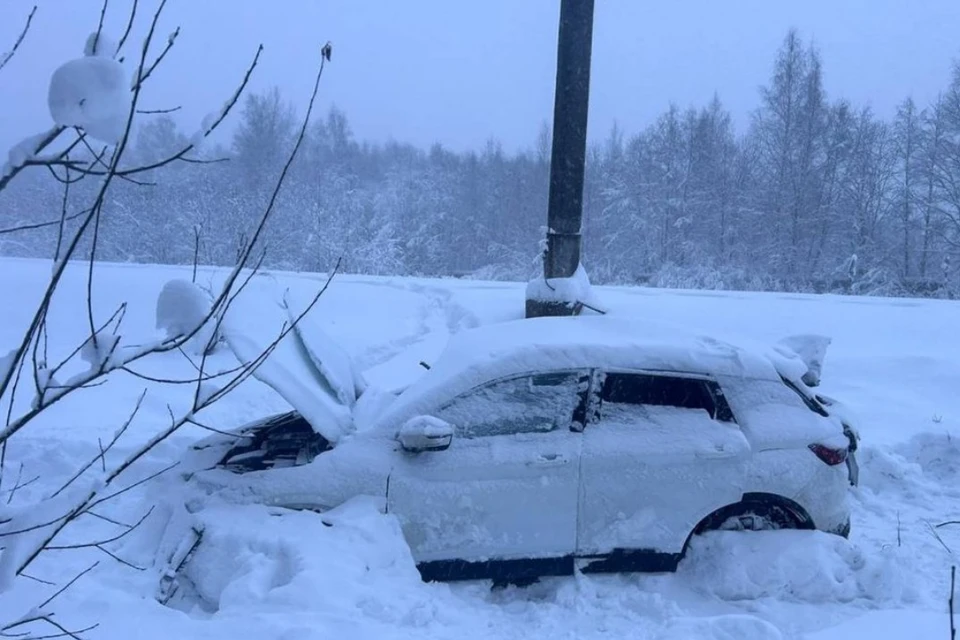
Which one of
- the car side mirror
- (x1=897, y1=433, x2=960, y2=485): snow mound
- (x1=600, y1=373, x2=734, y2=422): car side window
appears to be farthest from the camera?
(x1=897, y1=433, x2=960, y2=485): snow mound

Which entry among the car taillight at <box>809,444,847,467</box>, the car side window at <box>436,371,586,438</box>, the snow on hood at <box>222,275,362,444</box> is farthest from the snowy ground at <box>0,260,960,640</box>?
the car side window at <box>436,371,586,438</box>

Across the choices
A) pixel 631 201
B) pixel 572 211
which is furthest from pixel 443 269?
pixel 572 211

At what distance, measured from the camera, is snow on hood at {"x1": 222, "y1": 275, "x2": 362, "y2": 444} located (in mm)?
3945

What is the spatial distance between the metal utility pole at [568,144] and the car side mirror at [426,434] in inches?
99.8

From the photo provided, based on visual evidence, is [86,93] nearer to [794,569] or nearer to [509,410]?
[509,410]

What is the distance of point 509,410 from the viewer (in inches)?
163

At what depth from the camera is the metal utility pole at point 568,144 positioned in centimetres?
559

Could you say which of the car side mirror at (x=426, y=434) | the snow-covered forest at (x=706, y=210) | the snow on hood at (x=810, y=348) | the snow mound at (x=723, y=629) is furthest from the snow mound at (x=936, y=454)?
the snow-covered forest at (x=706, y=210)

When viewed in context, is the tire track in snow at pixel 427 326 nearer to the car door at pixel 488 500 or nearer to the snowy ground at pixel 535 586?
the snowy ground at pixel 535 586

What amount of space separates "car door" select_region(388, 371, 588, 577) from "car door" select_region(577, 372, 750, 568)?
109mm

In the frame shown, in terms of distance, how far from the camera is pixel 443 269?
45.8 metres

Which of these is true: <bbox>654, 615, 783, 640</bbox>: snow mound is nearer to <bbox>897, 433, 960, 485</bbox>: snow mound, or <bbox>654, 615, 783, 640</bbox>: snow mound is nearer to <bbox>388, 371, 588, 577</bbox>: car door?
<bbox>388, 371, 588, 577</bbox>: car door

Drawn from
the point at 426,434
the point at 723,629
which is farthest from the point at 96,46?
the point at 723,629

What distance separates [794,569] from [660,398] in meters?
1.17
